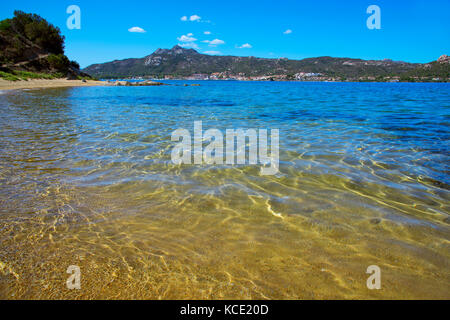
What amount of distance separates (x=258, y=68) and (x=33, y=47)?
13630cm

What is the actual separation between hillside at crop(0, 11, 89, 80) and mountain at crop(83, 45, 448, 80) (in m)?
121

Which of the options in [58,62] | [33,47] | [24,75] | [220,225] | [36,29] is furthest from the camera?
[36,29]

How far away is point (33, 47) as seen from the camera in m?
43.5

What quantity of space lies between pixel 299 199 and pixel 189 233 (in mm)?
1725

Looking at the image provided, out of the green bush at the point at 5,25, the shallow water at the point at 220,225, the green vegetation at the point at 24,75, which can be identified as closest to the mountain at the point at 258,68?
the green vegetation at the point at 24,75

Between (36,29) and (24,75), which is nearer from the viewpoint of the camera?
(24,75)

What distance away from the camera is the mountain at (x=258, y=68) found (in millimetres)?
124438

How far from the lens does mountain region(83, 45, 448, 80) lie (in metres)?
124

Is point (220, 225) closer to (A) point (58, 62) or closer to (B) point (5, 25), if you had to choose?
(A) point (58, 62)

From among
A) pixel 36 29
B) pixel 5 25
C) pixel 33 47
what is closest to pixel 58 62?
pixel 33 47

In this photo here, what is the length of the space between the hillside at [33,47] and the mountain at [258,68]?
120700mm

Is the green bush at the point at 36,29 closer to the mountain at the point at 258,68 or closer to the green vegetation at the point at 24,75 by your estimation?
the green vegetation at the point at 24,75

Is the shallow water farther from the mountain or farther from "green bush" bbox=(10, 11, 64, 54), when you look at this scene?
the mountain
